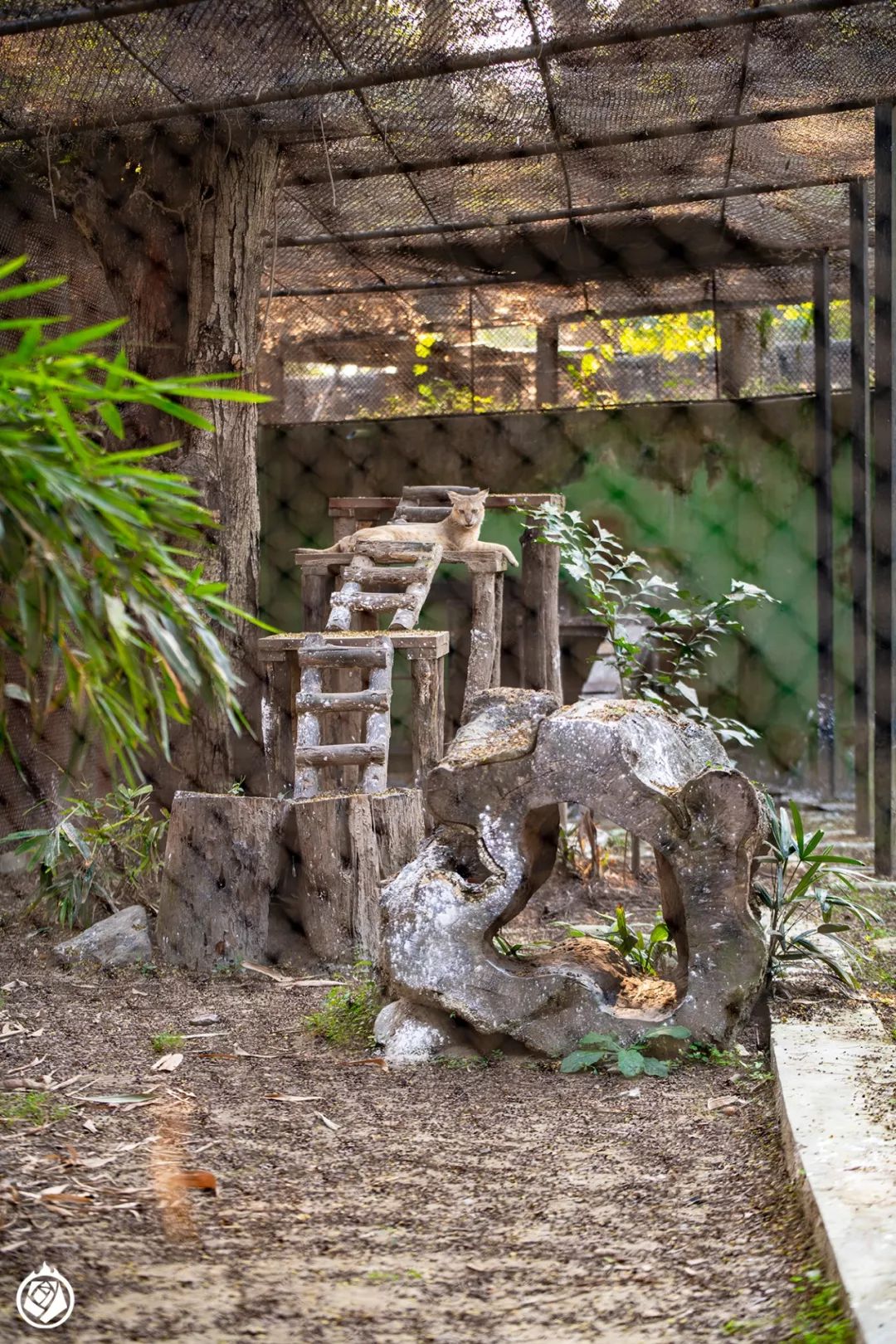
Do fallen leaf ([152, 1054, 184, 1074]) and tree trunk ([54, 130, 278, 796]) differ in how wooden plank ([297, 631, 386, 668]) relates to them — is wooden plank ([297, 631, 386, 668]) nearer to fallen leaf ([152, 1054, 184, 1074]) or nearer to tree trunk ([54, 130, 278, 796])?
tree trunk ([54, 130, 278, 796])

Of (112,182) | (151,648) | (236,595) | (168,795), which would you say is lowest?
(168,795)

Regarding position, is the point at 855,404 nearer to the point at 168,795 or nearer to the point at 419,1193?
the point at 168,795

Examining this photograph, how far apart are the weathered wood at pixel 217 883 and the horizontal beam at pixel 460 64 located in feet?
4.84

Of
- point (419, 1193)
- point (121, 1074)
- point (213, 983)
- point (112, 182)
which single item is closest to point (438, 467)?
point (112, 182)

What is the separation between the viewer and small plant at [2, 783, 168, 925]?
246cm

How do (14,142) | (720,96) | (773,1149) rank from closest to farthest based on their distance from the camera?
1. (773,1149)
2. (720,96)
3. (14,142)

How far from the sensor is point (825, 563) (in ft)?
14.1

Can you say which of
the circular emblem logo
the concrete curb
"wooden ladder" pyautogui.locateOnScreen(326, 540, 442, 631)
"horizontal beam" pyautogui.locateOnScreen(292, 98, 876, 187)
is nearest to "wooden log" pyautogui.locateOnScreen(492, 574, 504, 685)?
"wooden ladder" pyautogui.locateOnScreen(326, 540, 442, 631)

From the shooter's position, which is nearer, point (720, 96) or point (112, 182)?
point (720, 96)

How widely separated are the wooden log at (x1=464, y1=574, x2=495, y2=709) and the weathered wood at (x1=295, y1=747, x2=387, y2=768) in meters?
0.69

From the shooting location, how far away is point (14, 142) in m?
3.02

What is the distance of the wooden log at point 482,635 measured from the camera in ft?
10.6

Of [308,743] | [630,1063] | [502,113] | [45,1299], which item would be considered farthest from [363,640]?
[45,1299]

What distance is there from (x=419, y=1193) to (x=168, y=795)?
2.15 m
